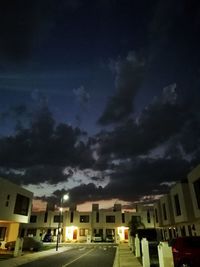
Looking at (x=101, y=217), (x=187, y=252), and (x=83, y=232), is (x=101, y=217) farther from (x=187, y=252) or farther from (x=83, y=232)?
(x=187, y=252)

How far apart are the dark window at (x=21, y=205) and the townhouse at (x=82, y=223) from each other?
108ft

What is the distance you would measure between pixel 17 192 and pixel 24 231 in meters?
41.5

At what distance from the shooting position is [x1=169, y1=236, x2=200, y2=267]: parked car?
11.3 meters

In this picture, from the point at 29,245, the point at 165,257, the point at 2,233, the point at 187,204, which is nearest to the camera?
the point at 165,257

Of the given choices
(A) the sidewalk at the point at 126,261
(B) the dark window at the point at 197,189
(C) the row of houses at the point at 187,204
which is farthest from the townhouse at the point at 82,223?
(A) the sidewalk at the point at 126,261

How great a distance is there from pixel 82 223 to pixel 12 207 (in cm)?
4109

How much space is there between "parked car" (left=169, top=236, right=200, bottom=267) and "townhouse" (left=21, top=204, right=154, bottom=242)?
58.4 m

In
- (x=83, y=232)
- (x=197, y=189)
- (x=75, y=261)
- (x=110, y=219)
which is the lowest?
(x=75, y=261)

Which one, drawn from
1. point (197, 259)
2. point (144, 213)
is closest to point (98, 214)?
point (144, 213)

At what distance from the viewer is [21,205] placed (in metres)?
35.3

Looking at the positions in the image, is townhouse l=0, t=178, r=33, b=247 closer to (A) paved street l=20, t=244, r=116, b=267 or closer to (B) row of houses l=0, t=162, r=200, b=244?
(B) row of houses l=0, t=162, r=200, b=244

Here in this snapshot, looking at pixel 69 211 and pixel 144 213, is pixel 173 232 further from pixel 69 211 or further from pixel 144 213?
pixel 69 211

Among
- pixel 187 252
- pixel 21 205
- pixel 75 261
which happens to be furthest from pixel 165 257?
pixel 21 205

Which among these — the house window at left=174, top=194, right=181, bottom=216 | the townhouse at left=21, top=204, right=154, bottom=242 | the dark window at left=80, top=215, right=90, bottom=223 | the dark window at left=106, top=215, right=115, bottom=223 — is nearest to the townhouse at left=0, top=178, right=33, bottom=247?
the house window at left=174, top=194, right=181, bottom=216
